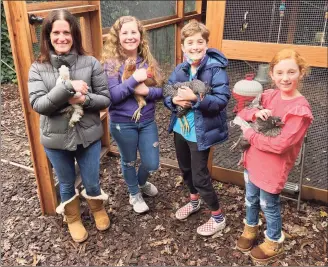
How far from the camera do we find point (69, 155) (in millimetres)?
2453

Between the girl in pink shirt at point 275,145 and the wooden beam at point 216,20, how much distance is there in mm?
790

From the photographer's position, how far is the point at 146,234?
280 cm

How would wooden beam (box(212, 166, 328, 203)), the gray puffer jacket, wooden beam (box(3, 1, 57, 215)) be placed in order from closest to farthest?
the gray puffer jacket → wooden beam (box(3, 1, 57, 215)) → wooden beam (box(212, 166, 328, 203))

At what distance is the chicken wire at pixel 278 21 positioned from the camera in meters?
2.54

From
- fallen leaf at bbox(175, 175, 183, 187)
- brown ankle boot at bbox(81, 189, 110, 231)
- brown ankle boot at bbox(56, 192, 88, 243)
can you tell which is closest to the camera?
brown ankle boot at bbox(56, 192, 88, 243)

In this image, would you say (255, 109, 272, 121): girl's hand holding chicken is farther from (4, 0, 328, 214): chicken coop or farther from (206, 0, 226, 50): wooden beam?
(206, 0, 226, 50): wooden beam

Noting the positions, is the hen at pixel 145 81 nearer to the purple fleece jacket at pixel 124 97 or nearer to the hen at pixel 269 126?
the purple fleece jacket at pixel 124 97

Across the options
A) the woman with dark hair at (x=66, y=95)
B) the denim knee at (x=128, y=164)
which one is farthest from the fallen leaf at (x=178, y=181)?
the woman with dark hair at (x=66, y=95)

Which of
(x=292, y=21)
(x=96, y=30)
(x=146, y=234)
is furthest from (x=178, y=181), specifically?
(x=292, y=21)

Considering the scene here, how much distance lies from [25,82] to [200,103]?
1241 mm

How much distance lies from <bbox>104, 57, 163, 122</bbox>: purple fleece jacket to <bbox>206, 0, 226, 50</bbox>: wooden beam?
0.70 metres

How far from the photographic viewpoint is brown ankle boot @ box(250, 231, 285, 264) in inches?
97.3

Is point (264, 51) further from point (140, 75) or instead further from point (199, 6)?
point (199, 6)

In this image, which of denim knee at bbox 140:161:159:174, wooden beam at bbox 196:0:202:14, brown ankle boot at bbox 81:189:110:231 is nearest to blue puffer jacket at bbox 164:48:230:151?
denim knee at bbox 140:161:159:174
